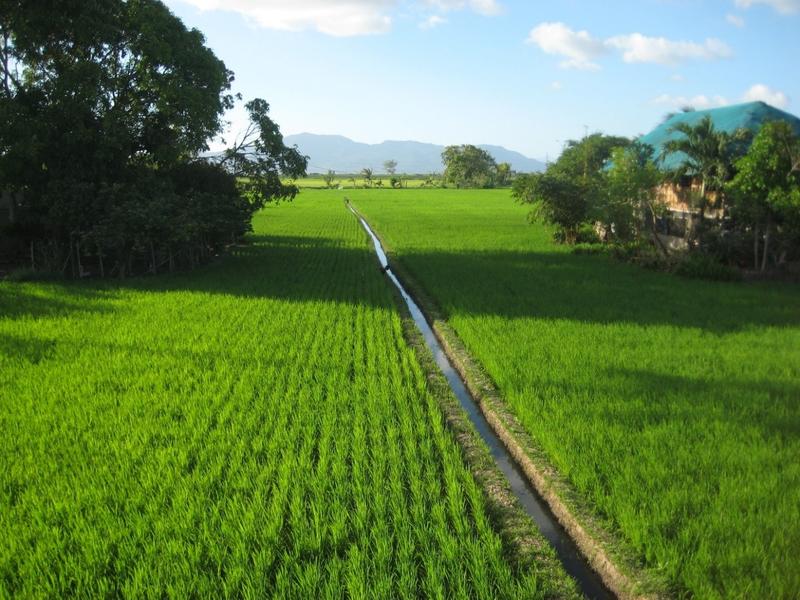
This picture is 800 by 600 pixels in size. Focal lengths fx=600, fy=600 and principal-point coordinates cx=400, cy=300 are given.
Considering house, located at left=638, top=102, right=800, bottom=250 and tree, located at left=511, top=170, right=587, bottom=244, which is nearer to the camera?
→ house, located at left=638, top=102, right=800, bottom=250

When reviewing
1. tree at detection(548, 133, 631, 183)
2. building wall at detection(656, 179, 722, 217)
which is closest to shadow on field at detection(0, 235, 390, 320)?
building wall at detection(656, 179, 722, 217)

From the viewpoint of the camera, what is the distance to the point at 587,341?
8.53 m

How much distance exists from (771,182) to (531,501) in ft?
39.3

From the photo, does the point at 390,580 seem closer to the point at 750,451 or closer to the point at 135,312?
the point at 750,451

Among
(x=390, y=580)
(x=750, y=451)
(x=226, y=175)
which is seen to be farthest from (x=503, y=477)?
(x=226, y=175)

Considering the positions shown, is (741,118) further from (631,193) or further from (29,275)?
(29,275)

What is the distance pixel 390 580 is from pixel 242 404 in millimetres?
3171

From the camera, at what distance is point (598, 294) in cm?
1221

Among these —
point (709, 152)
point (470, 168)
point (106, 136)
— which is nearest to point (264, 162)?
point (106, 136)

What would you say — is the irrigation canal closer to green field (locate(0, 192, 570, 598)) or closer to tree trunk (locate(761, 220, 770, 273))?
green field (locate(0, 192, 570, 598))

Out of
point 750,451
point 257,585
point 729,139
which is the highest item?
point 729,139

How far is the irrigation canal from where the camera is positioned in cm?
382

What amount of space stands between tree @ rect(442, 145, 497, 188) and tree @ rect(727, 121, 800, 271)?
76667 millimetres

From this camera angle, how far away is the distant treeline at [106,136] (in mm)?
13367
